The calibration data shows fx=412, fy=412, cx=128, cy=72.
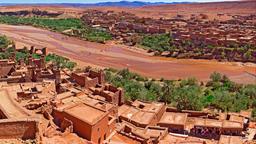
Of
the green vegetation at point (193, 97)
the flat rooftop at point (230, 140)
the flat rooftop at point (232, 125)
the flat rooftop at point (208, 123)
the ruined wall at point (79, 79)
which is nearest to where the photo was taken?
the flat rooftop at point (230, 140)

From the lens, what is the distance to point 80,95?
2205cm

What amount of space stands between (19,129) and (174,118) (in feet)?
37.2

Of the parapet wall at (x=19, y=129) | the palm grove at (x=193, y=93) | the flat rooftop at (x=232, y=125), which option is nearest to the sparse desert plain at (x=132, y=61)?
the palm grove at (x=193, y=93)

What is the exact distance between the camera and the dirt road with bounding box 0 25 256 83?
46938 mm

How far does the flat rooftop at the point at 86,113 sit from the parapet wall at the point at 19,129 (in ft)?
10.5

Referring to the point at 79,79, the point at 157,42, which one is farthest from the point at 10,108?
the point at 157,42

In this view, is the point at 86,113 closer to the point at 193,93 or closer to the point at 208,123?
the point at 208,123

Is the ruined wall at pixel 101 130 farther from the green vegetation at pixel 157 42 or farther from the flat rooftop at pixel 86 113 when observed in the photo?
the green vegetation at pixel 157 42

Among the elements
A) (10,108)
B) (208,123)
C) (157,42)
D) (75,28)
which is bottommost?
(75,28)

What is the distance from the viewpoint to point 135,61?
54.3 meters

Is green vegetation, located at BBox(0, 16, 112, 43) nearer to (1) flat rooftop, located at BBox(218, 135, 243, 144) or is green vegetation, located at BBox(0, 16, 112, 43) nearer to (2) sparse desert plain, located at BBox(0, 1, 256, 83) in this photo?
Result: (2) sparse desert plain, located at BBox(0, 1, 256, 83)

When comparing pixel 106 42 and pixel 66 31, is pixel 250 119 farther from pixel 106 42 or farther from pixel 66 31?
pixel 66 31

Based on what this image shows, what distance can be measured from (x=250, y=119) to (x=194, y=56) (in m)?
33.1

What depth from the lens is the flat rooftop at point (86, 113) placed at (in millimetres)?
17309
